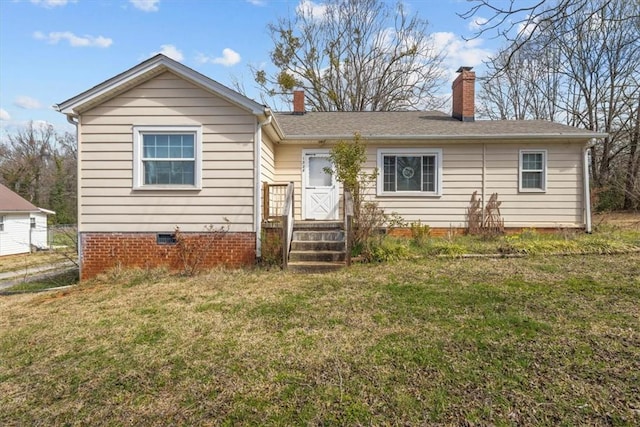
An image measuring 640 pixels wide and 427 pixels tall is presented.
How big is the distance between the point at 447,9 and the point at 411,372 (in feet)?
14.5

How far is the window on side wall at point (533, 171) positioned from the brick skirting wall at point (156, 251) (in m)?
8.09

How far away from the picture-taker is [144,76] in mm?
7355

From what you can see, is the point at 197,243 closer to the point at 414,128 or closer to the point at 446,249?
the point at 446,249

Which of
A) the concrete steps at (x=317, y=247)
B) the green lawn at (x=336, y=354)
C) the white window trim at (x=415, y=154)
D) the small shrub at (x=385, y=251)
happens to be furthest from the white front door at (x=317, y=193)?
the green lawn at (x=336, y=354)

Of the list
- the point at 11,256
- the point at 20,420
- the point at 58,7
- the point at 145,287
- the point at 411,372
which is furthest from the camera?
the point at 11,256

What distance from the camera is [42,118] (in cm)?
3828

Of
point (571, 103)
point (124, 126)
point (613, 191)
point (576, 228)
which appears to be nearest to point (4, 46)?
point (124, 126)

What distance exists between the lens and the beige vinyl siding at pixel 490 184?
403 inches

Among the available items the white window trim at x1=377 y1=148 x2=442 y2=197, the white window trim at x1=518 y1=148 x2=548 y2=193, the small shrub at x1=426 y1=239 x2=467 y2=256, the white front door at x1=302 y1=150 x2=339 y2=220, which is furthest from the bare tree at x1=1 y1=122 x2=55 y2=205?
the white window trim at x1=518 y1=148 x2=548 y2=193

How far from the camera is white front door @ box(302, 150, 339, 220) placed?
1040cm

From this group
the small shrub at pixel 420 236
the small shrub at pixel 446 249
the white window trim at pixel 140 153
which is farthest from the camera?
the small shrub at pixel 420 236

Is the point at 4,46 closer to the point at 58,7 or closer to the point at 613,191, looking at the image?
the point at 58,7

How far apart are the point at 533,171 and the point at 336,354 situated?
958 cm

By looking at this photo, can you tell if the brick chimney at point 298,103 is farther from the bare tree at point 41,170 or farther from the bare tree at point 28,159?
the bare tree at point 28,159
